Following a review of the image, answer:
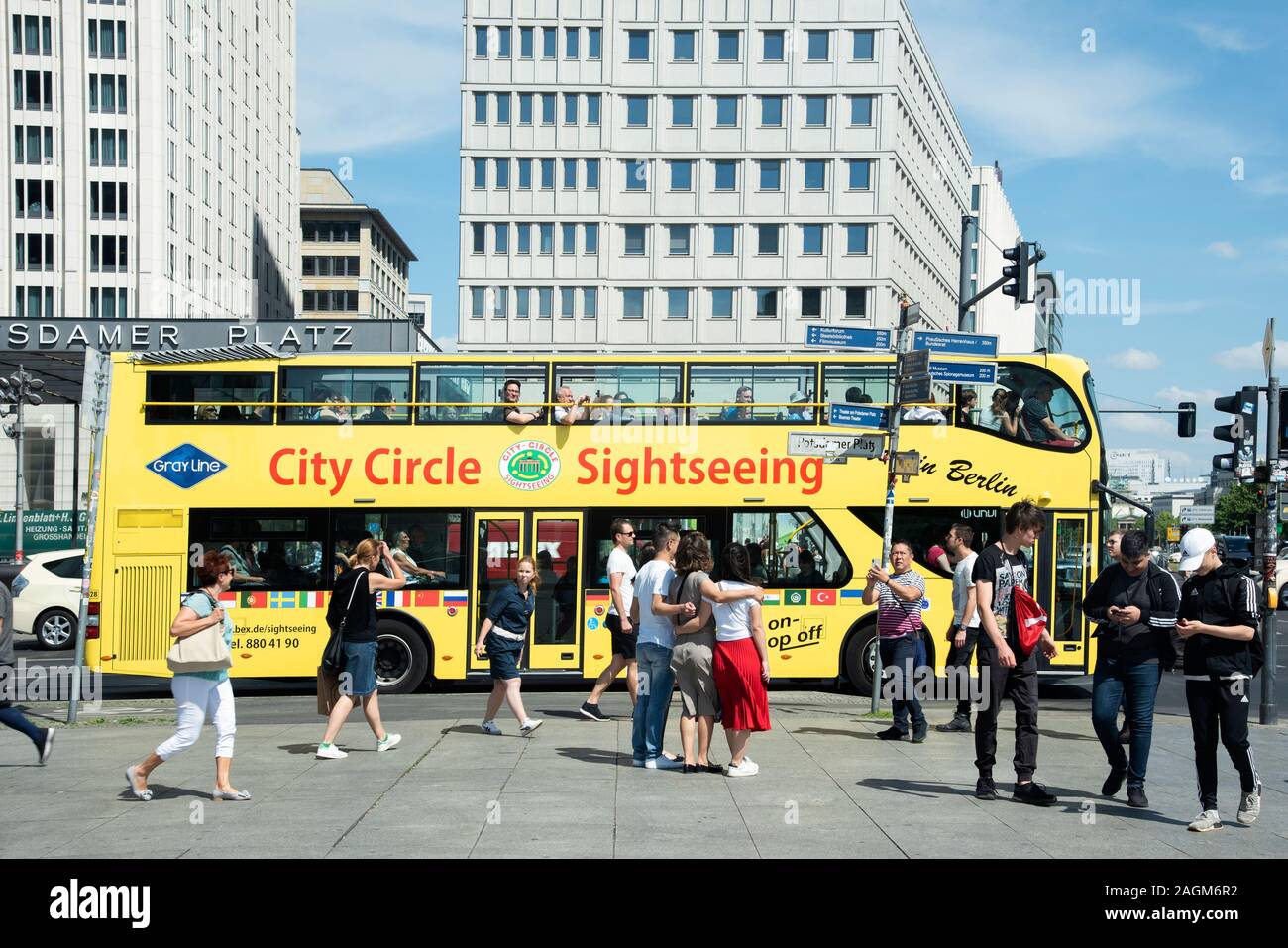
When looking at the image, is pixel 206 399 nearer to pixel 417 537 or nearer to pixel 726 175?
pixel 417 537

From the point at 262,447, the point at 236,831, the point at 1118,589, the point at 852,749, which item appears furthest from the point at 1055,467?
the point at 236,831

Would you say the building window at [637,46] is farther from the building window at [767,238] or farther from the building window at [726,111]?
the building window at [767,238]

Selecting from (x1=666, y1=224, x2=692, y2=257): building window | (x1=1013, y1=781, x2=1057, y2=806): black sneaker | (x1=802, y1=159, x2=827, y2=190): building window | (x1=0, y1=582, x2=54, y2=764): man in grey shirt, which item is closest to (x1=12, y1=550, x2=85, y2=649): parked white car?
(x1=0, y1=582, x2=54, y2=764): man in grey shirt

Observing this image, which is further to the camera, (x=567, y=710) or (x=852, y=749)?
(x=567, y=710)

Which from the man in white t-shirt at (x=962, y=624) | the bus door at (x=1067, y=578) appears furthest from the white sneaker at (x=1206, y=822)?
the bus door at (x=1067, y=578)

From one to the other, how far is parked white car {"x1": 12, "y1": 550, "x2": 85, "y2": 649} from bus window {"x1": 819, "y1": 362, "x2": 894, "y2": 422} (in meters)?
13.5

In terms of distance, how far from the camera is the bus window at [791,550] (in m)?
15.3

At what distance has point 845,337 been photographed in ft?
41.0

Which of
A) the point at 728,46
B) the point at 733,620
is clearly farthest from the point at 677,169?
the point at 733,620

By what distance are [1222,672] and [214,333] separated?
35899mm

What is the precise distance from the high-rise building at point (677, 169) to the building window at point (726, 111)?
0.29 ft

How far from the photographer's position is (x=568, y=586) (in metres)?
15.3

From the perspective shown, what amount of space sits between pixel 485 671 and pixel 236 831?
7.66 meters

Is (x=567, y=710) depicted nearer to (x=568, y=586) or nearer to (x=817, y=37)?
(x=568, y=586)
